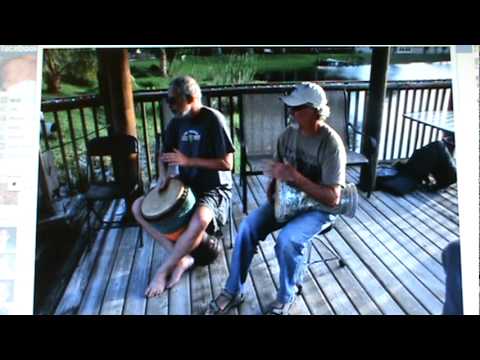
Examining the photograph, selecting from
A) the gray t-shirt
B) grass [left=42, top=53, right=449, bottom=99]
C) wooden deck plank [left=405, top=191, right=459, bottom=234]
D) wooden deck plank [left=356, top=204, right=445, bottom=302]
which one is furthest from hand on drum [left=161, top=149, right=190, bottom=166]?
wooden deck plank [left=405, top=191, right=459, bottom=234]

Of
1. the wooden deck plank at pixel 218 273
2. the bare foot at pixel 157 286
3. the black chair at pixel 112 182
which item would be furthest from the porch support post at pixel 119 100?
the wooden deck plank at pixel 218 273

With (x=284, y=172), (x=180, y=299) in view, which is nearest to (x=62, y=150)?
(x=180, y=299)

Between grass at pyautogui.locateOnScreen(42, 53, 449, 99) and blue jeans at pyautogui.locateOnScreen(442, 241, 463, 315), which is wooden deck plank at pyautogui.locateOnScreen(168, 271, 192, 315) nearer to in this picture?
grass at pyautogui.locateOnScreen(42, 53, 449, 99)

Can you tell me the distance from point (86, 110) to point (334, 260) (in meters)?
1.16

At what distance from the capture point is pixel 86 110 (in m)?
1.29

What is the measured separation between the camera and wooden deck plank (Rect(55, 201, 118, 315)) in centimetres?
124

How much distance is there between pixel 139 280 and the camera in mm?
1312

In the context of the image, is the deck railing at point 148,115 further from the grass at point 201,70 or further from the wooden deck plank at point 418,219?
the wooden deck plank at point 418,219

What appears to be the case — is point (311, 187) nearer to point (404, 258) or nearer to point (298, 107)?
point (298, 107)

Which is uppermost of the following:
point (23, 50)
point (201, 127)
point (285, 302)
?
point (23, 50)

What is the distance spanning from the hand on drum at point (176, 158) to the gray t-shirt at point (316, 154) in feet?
1.20

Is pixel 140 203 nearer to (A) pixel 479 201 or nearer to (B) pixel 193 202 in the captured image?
(B) pixel 193 202

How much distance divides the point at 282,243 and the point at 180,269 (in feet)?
1.37
